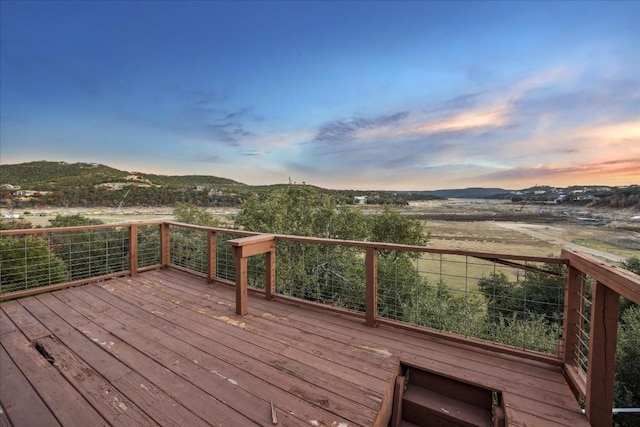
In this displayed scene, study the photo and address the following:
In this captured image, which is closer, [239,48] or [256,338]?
[256,338]

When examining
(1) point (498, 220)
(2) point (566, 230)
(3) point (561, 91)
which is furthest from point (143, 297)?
(1) point (498, 220)

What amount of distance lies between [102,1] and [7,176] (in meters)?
12.6

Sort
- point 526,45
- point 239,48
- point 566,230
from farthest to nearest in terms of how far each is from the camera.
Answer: point 566,230 < point 239,48 < point 526,45

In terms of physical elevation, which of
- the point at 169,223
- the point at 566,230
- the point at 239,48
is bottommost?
the point at 566,230

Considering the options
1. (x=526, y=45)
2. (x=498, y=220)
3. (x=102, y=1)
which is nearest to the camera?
(x=102, y=1)

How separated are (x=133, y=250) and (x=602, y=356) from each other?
5235 mm

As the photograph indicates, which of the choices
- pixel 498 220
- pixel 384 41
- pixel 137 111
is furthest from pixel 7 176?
pixel 498 220

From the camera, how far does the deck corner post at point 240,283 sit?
2941mm

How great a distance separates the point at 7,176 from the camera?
13094 mm

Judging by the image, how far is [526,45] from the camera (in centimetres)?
698

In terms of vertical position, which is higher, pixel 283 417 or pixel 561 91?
pixel 561 91

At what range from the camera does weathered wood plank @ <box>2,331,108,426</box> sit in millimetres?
1508

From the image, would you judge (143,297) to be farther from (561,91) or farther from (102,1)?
(561,91)

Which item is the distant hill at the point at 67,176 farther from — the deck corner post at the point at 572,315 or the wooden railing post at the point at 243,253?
the deck corner post at the point at 572,315
